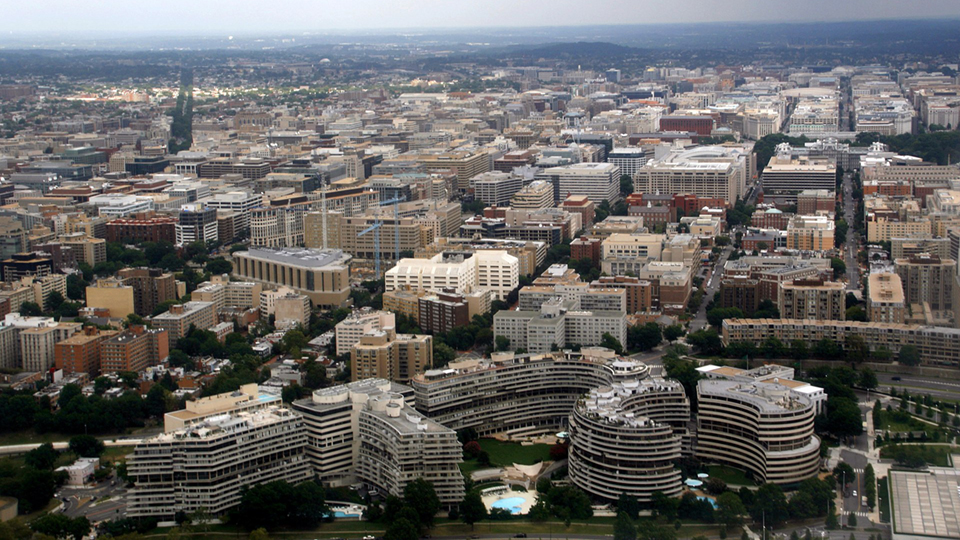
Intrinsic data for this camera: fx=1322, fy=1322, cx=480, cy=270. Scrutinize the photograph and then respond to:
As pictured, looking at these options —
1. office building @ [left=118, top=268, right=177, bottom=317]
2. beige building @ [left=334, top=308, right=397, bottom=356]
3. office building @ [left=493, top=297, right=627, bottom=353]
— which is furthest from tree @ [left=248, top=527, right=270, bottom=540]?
office building @ [left=118, top=268, right=177, bottom=317]

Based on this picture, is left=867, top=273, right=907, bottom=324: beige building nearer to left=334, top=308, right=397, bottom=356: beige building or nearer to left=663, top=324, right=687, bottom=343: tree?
left=663, top=324, right=687, bottom=343: tree

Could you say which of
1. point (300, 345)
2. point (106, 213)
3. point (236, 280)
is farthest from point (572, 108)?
point (300, 345)

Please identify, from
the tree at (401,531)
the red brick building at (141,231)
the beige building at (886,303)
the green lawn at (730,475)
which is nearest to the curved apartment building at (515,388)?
the green lawn at (730,475)

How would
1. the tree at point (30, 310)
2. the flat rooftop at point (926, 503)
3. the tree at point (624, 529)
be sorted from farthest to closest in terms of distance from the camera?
1. the tree at point (30, 310)
2. the tree at point (624, 529)
3. the flat rooftop at point (926, 503)

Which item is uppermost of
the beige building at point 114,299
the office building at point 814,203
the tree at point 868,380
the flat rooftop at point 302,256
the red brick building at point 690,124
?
the red brick building at point 690,124

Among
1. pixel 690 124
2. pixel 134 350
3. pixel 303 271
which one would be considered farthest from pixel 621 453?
pixel 690 124

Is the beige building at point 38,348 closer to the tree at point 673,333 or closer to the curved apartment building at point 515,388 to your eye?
the curved apartment building at point 515,388

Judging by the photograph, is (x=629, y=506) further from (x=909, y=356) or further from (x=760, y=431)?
(x=909, y=356)

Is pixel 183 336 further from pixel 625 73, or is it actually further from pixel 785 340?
pixel 625 73
